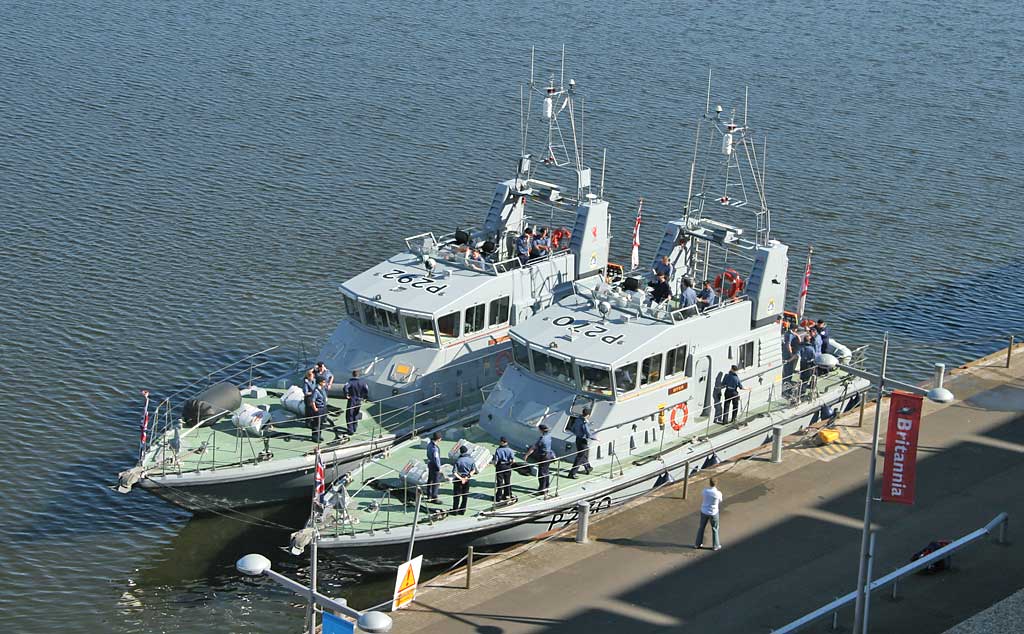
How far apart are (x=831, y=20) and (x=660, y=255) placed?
39.2 m

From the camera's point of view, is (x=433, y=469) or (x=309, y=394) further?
(x=309, y=394)

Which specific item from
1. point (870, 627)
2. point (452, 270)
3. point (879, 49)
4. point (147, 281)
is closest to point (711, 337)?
point (452, 270)

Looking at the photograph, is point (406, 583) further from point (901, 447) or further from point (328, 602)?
point (901, 447)

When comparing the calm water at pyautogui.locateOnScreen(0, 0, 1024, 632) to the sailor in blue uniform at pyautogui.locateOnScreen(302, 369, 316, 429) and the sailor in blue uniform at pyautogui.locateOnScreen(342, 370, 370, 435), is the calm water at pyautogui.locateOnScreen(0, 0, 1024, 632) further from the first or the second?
the sailor in blue uniform at pyautogui.locateOnScreen(342, 370, 370, 435)

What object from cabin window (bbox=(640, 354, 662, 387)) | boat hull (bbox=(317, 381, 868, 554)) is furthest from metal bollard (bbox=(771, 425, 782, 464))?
cabin window (bbox=(640, 354, 662, 387))

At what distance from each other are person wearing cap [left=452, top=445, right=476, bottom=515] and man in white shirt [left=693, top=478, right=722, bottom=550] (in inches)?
156

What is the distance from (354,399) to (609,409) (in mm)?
4810

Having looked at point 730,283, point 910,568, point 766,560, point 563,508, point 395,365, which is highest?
point 730,283

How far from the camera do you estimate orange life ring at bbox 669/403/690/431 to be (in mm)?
26906

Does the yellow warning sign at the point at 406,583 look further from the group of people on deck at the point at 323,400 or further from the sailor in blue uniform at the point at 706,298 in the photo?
the sailor in blue uniform at the point at 706,298

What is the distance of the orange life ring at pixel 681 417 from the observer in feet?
88.3

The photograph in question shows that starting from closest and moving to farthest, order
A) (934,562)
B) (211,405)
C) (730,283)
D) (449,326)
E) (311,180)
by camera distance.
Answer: (934,562)
(211,405)
(449,326)
(730,283)
(311,180)

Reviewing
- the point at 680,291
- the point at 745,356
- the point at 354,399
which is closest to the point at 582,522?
the point at 354,399

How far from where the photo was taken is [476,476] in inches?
993
